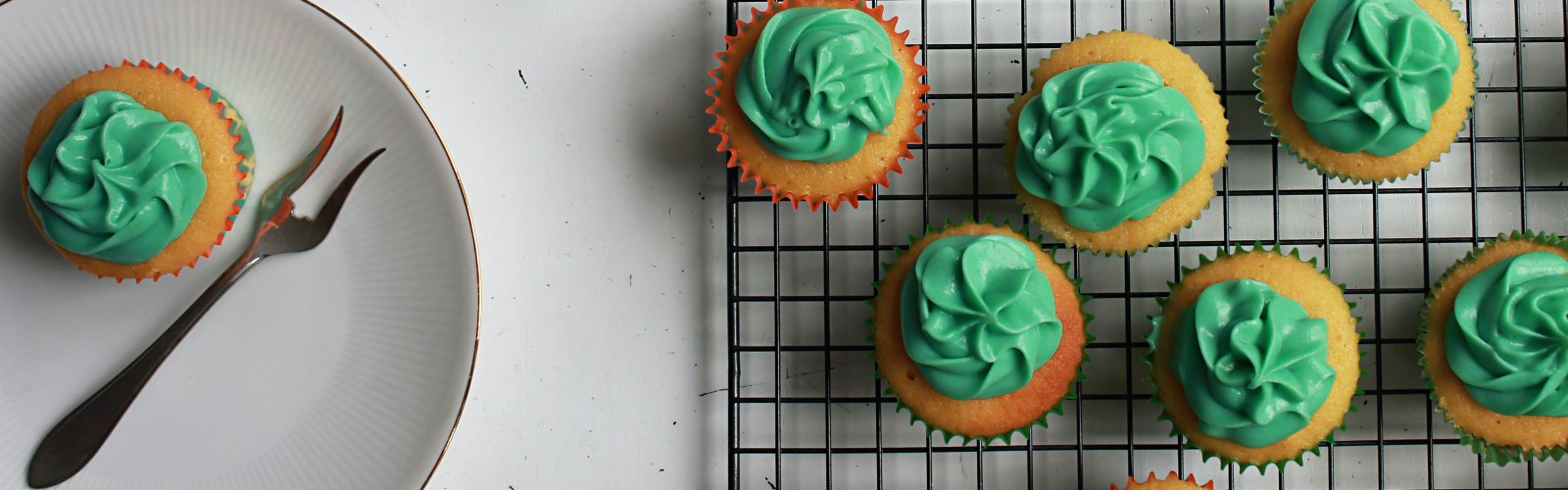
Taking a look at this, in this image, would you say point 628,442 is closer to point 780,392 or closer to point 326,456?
point 780,392

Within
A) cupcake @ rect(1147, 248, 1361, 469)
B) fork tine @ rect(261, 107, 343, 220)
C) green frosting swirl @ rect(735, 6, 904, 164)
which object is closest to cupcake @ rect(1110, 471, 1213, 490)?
cupcake @ rect(1147, 248, 1361, 469)

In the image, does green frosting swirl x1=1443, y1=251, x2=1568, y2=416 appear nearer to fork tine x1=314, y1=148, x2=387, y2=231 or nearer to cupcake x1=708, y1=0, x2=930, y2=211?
cupcake x1=708, y1=0, x2=930, y2=211

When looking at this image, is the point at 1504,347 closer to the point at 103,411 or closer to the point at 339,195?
the point at 339,195

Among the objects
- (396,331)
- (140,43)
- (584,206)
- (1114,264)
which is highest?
(140,43)

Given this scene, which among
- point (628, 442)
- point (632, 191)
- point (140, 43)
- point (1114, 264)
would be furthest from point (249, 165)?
point (1114, 264)

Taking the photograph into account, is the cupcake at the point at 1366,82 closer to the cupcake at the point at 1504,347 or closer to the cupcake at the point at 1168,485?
the cupcake at the point at 1504,347

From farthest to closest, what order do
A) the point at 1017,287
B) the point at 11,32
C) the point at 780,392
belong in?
the point at 780,392 → the point at 11,32 → the point at 1017,287

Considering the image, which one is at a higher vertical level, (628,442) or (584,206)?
(584,206)
